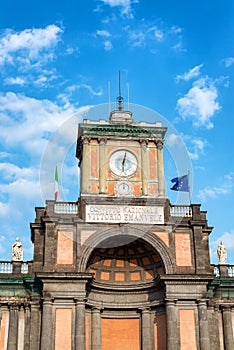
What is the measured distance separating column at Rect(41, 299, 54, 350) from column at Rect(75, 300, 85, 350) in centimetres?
118

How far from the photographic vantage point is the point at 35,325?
93.4 feet

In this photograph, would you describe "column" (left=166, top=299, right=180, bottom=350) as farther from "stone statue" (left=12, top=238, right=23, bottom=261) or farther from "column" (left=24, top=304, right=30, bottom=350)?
"stone statue" (left=12, top=238, right=23, bottom=261)

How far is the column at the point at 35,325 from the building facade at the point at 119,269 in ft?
0.15

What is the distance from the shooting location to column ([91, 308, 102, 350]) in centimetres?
2962

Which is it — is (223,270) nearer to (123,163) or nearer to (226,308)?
(226,308)

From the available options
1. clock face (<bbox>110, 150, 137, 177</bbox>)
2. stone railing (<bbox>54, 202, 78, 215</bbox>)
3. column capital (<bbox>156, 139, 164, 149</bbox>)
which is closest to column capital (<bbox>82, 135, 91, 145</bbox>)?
clock face (<bbox>110, 150, 137, 177</bbox>)

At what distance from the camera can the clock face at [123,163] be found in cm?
3187

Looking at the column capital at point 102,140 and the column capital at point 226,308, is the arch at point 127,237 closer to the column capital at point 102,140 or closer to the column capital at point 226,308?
the column capital at point 226,308

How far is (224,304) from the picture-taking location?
30.6m

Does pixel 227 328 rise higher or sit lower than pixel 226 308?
lower

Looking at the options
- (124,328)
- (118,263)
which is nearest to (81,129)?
(118,263)

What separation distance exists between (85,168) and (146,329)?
8919 mm

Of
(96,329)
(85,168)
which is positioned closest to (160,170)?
(85,168)

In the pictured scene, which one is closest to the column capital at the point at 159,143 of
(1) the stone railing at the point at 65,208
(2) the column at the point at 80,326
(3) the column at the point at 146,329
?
(1) the stone railing at the point at 65,208
